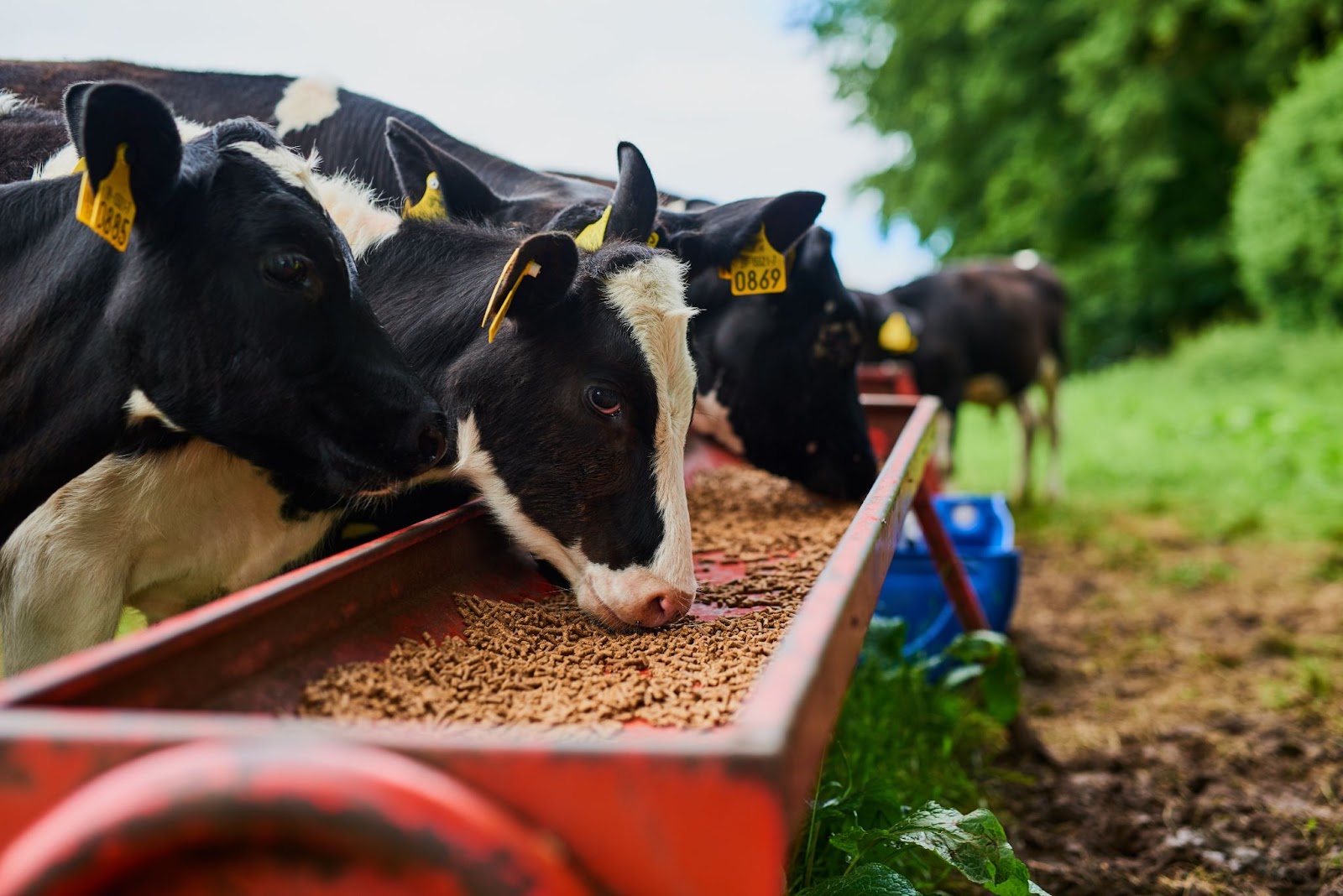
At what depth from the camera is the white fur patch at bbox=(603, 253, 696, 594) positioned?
218cm

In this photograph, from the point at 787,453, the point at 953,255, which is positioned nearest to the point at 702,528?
the point at 787,453

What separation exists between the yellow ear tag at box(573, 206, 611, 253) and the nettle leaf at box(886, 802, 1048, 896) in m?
1.35

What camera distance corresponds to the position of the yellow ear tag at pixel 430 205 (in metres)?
2.64

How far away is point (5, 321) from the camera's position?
78.3 inches

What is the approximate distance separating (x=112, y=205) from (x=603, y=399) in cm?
92

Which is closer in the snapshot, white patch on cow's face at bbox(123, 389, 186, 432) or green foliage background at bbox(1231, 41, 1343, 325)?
white patch on cow's face at bbox(123, 389, 186, 432)

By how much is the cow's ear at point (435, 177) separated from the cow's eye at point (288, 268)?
874mm

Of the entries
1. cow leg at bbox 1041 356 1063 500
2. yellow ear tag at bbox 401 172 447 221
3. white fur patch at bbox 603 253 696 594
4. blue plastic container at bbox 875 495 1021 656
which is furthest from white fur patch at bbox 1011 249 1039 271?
white fur patch at bbox 603 253 696 594

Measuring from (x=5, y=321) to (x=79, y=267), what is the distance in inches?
6.6

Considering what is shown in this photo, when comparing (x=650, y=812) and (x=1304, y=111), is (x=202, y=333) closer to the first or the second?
(x=650, y=812)

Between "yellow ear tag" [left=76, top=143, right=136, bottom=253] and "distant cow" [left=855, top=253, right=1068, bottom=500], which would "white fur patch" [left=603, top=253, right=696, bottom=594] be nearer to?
"yellow ear tag" [left=76, top=143, right=136, bottom=253]

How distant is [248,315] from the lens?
195cm

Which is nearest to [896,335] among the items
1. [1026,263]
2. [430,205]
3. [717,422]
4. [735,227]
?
[717,422]

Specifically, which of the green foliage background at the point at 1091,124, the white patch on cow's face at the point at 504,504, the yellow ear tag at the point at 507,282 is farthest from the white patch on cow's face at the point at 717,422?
the green foliage background at the point at 1091,124
